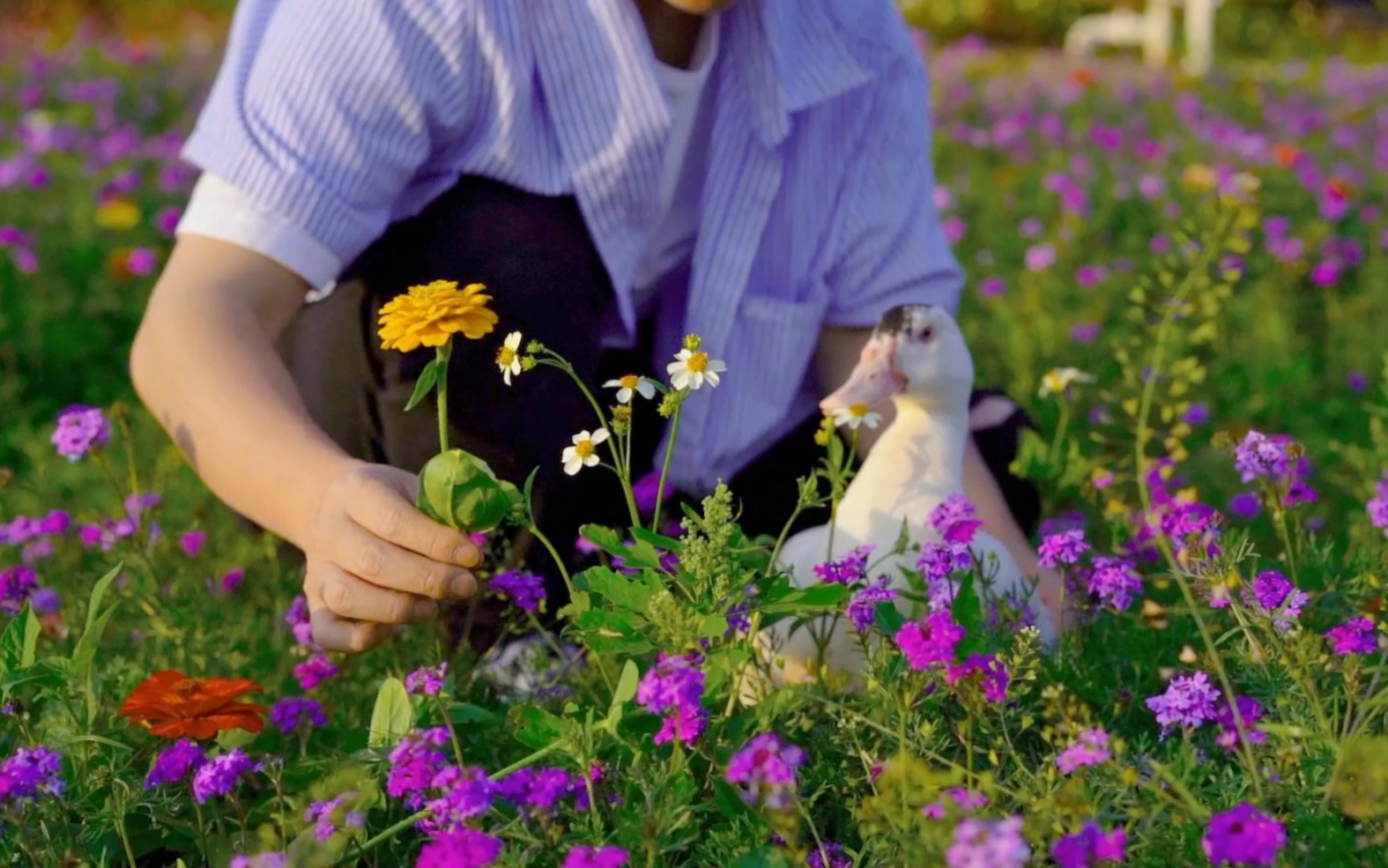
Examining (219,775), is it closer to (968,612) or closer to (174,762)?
(174,762)

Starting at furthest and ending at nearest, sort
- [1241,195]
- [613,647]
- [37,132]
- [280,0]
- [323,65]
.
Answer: [37,132], [1241,195], [280,0], [323,65], [613,647]

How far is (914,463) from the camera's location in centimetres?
165

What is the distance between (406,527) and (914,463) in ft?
2.00

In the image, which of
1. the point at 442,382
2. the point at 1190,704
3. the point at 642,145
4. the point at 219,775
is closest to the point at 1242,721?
the point at 1190,704

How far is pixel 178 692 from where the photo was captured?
1.20 meters

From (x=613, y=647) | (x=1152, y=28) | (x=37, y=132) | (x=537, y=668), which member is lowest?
(x=1152, y=28)

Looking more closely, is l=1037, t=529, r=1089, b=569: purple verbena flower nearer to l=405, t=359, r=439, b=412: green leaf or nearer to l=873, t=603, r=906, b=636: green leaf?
l=873, t=603, r=906, b=636: green leaf

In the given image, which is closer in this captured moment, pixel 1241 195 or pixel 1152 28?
pixel 1241 195

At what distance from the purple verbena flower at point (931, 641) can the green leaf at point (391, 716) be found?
413mm

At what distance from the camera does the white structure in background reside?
352 inches

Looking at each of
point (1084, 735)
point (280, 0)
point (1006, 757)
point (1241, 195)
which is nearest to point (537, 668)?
point (1006, 757)

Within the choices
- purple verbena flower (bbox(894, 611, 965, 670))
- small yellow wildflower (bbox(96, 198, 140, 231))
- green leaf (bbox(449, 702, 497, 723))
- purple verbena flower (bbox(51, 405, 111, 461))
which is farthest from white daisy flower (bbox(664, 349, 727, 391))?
small yellow wildflower (bbox(96, 198, 140, 231))

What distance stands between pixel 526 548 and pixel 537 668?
29 cm

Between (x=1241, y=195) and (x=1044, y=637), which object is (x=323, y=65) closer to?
(x=1044, y=637)
